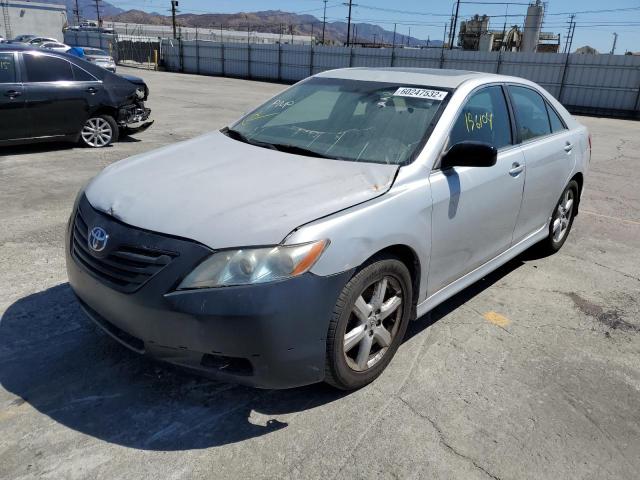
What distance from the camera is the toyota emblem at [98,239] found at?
2514mm

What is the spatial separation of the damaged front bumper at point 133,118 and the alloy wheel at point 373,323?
779 centimetres

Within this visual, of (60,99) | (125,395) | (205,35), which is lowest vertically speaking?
(125,395)

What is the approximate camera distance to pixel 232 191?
8.77 feet

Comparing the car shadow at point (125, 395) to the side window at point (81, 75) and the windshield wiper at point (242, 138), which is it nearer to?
the windshield wiper at point (242, 138)

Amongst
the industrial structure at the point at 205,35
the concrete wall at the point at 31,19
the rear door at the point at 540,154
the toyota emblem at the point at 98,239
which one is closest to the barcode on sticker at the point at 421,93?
the rear door at the point at 540,154

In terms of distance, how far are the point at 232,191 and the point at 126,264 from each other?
2.05ft

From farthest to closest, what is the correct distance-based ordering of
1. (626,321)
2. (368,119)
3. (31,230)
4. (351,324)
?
1. (31,230)
2. (626,321)
3. (368,119)
4. (351,324)

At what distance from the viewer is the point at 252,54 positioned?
116ft

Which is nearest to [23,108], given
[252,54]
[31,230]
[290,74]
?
[31,230]

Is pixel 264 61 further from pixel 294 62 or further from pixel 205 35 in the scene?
pixel 205 35

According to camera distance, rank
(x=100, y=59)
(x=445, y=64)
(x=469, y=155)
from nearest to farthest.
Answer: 1. (x=469, y=155)
2. (x=445, y=64)
3. (x=100, y=59)

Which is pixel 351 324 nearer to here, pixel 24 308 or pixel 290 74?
pixel 24 308

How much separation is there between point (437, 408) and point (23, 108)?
25.4 ft

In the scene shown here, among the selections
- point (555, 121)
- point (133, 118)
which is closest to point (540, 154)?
point (555, 121)
